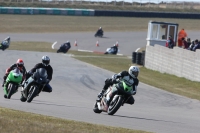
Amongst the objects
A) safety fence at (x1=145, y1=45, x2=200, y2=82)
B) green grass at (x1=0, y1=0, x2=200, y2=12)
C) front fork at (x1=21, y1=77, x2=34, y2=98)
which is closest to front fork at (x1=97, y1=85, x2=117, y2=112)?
front fork at (x1=21, y1=77, x2=34, y2=98)

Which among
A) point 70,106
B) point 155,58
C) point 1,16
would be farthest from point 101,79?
point 1,16

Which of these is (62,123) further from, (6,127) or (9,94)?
(9,94)

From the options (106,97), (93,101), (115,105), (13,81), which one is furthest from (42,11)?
(115,105)

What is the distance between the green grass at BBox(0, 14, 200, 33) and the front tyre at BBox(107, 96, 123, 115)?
42.1 metres

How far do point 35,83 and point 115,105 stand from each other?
273cm

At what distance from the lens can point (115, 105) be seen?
13.3 meters

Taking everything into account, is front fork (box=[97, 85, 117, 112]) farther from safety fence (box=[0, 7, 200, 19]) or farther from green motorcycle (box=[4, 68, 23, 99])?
safety fence (box=[0, 7, 200, 19])

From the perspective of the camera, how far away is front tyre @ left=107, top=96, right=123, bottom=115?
13.2 m

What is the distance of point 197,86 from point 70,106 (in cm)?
934

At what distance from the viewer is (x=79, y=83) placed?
2184cm

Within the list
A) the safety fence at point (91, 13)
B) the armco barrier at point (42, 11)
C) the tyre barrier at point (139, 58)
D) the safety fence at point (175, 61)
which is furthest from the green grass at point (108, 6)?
the safety fence at point (175, 61)

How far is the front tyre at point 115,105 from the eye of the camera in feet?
43.4

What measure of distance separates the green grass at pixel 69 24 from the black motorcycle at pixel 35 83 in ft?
131

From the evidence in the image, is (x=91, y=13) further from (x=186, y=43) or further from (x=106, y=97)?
(x=106, y=97)
